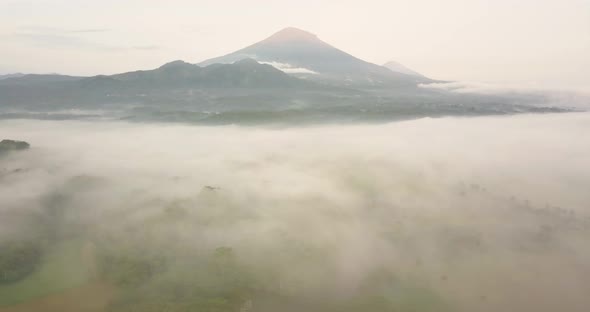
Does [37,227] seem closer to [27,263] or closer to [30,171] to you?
[27,263]

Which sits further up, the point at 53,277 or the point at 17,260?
the point at 17,260

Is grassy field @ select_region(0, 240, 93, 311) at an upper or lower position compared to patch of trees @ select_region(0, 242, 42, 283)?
lower

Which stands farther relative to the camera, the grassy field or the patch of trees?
the patch of trees

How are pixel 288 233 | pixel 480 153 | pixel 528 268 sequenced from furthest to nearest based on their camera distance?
pixel 480 153 < pixel 288 233 < pixel 528 268

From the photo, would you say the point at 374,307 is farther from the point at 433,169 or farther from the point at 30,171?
the point at 30,171

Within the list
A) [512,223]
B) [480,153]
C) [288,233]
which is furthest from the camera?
[480,153]

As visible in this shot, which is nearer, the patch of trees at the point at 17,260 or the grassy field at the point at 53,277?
the grassy field at the point at 53,277

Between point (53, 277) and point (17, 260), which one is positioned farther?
point (17, 260)

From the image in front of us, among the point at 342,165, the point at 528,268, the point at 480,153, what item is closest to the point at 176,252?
the point at 528,268

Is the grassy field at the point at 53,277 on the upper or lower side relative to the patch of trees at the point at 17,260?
lower

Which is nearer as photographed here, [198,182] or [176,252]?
[176,252]
